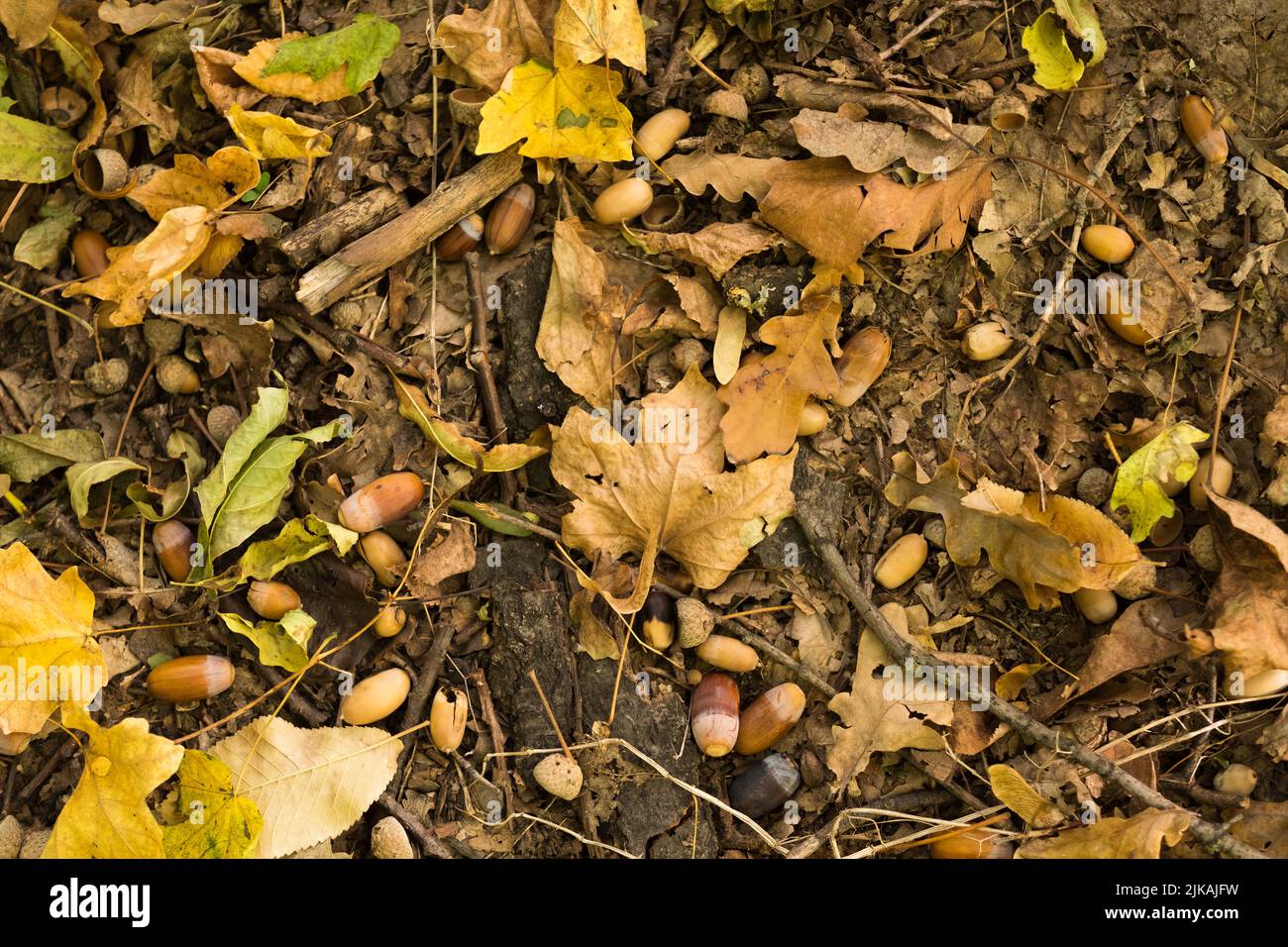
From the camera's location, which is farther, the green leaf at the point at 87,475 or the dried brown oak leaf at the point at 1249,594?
the green leaf at the point at 87,475

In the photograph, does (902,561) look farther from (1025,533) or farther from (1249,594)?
(1249,594)

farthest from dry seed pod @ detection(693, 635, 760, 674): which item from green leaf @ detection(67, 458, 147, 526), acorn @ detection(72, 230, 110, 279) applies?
acorn @ detection(72, 230, 110, 279)

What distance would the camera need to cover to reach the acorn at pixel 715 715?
2.85 m

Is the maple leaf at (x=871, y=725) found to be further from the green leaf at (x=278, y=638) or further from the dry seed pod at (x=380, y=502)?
the green leaf at (x=278, y=638)

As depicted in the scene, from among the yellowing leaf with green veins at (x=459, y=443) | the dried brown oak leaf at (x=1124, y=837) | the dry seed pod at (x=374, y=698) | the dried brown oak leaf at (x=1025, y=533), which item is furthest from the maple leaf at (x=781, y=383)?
the dried brown oak leaf at (x=1124, y=837)

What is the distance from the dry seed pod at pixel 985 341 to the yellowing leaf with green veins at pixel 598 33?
111 cm

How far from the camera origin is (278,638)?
295 cm

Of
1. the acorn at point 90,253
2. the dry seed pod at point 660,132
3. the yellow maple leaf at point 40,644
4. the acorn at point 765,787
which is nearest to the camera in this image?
the yellow maple leaf at point 40,644

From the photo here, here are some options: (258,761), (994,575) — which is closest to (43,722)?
(258,761)

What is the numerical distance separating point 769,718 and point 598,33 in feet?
6.03

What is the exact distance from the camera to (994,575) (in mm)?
2951

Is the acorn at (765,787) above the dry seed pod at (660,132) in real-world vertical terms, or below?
below

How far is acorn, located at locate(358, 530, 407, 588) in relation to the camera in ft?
9.73
